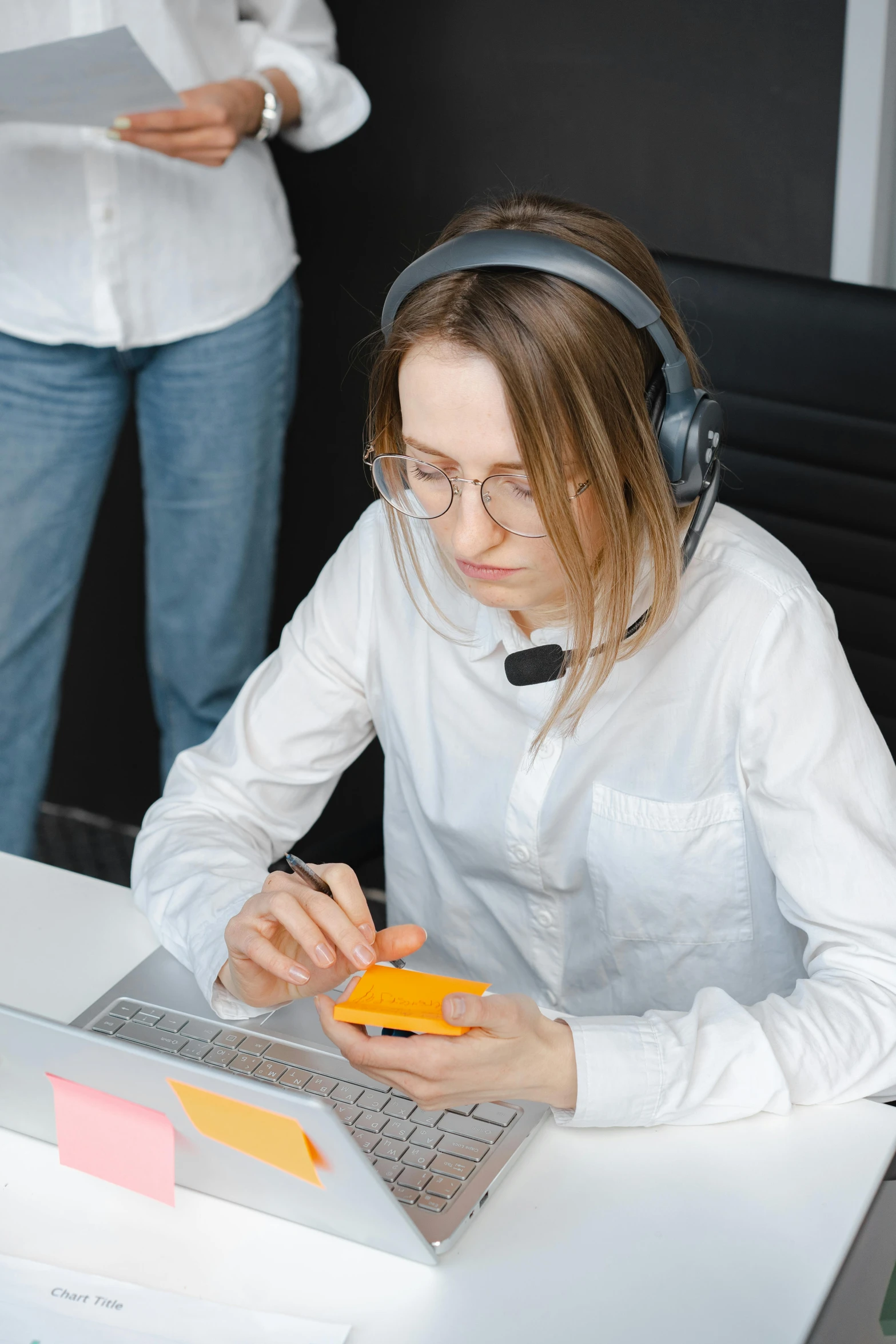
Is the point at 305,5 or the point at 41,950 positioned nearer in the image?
the point at 41,950

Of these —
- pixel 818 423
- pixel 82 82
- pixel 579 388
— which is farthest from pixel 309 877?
pixel 82 82

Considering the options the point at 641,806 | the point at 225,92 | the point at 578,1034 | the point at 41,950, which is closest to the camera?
the point at 578,1034

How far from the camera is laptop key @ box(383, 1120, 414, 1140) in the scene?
36.9 inches

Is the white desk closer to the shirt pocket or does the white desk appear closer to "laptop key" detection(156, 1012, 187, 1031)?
"laptop key" detection(156, 1012, 187, 1031)

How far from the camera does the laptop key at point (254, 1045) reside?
39.9 inches

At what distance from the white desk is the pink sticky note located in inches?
0.6

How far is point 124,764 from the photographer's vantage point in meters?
2.72

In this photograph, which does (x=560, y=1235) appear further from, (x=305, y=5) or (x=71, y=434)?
(x=305, y=5)

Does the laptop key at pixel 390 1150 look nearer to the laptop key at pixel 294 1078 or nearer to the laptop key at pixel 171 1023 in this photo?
the laptop key at pixel 294 1078

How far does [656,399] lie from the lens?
108cm

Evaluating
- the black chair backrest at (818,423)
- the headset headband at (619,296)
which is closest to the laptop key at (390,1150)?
the headset headband at (619,296)

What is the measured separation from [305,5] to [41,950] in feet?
4.32

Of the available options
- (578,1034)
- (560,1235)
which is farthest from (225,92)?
(560,1235)

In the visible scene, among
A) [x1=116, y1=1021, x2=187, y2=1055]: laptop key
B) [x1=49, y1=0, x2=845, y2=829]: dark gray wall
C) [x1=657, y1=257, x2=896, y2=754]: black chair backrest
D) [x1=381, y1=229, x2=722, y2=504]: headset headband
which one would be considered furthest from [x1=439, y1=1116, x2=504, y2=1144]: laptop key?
[x1=49, y1=0, x2=845, y2=829]: dark gray wall
